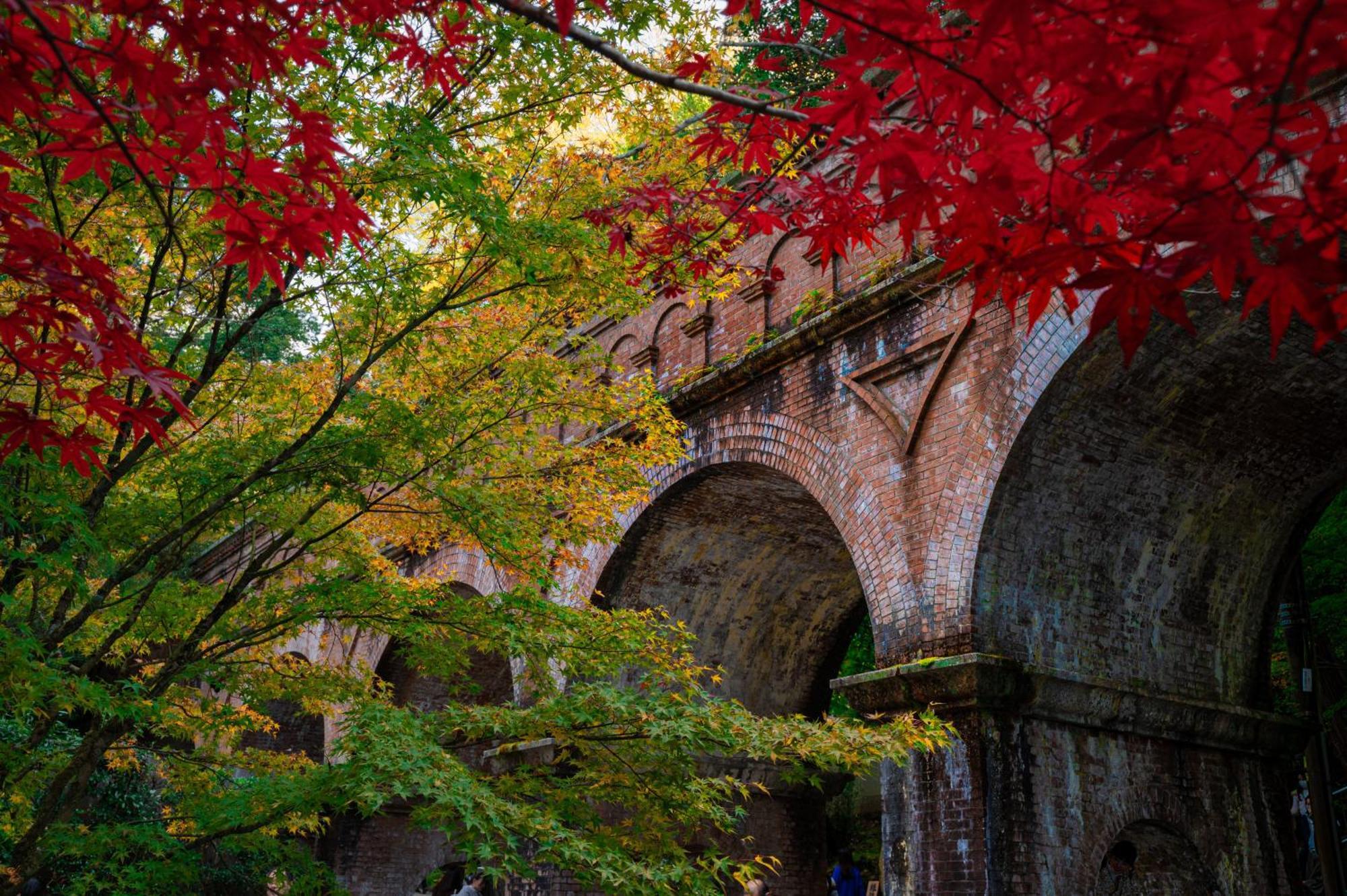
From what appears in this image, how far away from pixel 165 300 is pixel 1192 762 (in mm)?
7590

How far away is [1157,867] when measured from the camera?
300 inches

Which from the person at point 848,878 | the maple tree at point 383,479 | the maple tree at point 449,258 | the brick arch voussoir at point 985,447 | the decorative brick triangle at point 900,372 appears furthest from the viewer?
the person at point 848,878

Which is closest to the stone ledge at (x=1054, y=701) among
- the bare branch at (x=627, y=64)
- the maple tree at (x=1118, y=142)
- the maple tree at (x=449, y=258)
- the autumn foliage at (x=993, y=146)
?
the maple tree at (x=449, y=258)

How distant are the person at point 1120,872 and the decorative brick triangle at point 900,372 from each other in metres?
3.17

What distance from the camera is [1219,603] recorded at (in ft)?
27.4

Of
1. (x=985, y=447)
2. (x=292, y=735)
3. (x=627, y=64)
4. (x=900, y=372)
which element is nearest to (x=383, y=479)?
(x=627, y=64)

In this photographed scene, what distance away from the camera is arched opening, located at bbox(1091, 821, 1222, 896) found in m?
7.48

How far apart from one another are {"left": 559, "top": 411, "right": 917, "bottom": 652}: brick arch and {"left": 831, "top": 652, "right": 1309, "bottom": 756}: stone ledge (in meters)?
0.51

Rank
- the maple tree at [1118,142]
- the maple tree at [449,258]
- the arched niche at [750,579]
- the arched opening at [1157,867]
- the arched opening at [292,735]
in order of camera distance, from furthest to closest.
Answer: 1. the arched opening at [292,735]
2. the arched niche at [750,579]
3. the arched opening at [1157,867]
4. the maple tree at [449,258]
5. the maple tree at [1118,142]

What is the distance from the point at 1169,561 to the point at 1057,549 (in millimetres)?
1167

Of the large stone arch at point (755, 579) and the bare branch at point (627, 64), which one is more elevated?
the large stone arch at point (755, 579)

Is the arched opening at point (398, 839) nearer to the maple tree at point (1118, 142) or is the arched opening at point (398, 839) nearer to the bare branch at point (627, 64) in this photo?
the bare branch at point (627, 64)

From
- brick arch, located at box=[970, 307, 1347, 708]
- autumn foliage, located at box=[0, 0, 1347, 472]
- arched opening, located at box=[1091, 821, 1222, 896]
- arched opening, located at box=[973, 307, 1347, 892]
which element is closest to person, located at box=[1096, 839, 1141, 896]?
arched opening, located at box=[1091, 821, 1222, 896]

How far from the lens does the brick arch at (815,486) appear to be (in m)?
7.68
